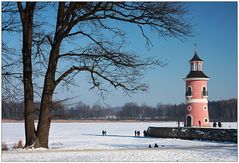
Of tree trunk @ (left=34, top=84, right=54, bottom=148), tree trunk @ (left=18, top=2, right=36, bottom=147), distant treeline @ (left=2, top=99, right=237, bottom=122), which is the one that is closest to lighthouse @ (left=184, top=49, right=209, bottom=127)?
distant treeline @ (left=2, top=99, right=237, bottom=122)

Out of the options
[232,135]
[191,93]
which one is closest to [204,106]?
[191,93]

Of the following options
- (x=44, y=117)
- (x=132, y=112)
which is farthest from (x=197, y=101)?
(x=132, y=112)

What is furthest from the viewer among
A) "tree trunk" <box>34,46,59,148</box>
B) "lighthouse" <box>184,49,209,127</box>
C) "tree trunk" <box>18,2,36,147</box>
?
"lighthouse" <box>184,49,209,127</box>

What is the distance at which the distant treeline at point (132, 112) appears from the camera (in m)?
13.6

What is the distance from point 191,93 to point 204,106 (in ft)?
5.74

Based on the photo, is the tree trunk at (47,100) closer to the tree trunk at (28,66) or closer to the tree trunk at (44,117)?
the tree trunk at (44,117)

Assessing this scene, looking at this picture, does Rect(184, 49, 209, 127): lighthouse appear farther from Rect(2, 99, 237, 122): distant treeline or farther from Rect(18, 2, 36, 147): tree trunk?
Rect(18, 2, 36, 147): tree trunk

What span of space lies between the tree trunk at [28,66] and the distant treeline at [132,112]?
371 mm

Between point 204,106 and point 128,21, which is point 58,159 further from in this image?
point 204,106

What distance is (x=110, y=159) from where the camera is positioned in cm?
894

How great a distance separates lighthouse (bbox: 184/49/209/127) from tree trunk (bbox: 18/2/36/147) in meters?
27.0

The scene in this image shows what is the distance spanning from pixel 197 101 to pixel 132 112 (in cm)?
6844

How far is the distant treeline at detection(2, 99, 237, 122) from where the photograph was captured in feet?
44.6

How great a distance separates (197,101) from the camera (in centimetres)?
3803
